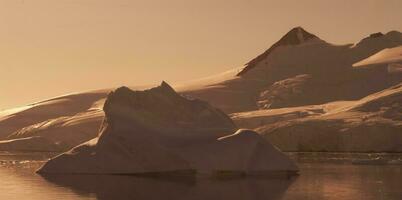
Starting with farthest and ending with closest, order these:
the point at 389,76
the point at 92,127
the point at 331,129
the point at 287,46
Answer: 1. the point at 287,46
2. the point at 389,76
3. the point at 92,127
4. the point at 331,129

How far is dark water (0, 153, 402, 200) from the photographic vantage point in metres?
27.2

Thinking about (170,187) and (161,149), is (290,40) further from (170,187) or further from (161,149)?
(170,187)

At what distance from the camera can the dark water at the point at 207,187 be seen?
27.2 metres

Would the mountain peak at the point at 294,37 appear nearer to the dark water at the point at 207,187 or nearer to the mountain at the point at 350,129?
the mountain at the point at 350,129

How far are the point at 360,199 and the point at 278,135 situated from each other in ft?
127

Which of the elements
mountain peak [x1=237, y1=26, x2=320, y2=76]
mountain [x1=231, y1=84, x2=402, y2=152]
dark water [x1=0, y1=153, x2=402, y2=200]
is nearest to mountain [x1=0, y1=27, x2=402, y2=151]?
mountain peak [x1=237, y1=26, x2=320, y2=76]

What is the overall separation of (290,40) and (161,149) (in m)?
75.7

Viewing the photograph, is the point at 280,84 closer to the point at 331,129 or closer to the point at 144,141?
the point at 331,129

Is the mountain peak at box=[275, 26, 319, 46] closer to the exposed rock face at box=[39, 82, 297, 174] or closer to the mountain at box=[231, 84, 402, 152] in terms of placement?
the mountain at box=[231, 84, 402, 152]

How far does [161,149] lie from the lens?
35312 millimetres

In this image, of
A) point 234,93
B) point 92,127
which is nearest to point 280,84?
point 234,93

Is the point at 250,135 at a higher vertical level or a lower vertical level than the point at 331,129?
higher

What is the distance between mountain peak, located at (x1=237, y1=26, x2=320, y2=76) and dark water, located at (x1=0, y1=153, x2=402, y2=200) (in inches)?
2817

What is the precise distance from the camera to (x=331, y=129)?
63219mm
